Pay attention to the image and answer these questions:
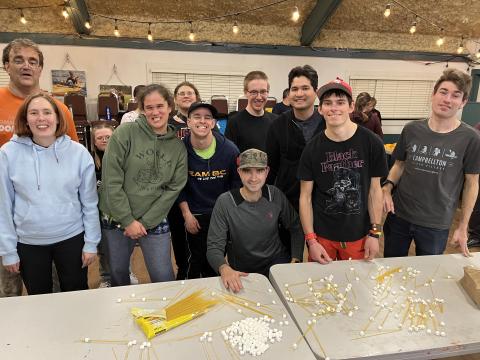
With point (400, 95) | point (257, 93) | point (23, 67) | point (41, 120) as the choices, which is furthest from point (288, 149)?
point (400, 95)

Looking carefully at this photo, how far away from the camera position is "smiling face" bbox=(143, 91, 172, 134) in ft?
6.06

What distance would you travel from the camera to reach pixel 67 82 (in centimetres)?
597

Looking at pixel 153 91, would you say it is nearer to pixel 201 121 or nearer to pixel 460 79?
pixel 201 121

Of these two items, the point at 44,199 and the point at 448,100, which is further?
the point at 448,100

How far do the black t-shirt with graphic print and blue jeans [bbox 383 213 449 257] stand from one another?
371 millimetres

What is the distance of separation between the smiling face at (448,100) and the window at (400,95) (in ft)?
19.0

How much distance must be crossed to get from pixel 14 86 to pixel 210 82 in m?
4.89

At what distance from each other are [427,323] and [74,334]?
4.29ft

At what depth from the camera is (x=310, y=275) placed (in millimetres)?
1595

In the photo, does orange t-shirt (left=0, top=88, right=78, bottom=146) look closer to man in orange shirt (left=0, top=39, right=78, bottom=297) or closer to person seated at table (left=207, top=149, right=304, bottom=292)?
man in orange shirt (left=0, top=39, right=78, bottom=297)

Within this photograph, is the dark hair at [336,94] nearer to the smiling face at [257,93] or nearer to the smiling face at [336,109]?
the smiling face at [336,109]

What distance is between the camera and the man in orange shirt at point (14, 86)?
76.2 inches

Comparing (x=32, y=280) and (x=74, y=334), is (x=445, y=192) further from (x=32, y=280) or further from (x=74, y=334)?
(x=32, y=280)

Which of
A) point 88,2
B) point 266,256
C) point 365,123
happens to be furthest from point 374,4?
point 266,256
